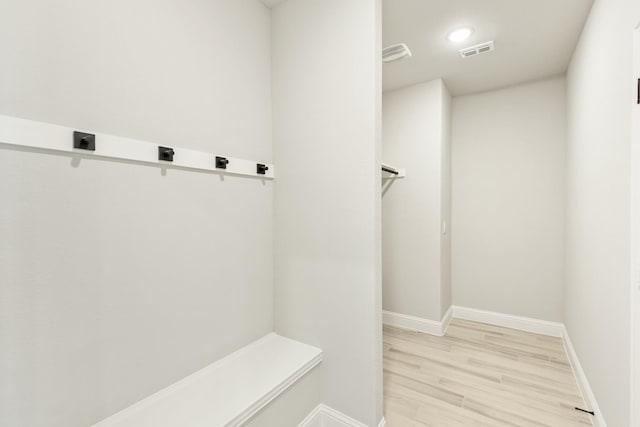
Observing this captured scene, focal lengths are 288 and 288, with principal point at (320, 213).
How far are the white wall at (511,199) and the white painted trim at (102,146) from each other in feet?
9.38

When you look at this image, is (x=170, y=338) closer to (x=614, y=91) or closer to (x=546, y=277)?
(x=614, y=91)

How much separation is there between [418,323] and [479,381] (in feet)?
3.19

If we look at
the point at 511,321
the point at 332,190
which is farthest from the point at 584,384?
the point at 332,190

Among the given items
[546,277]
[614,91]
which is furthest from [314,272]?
[546,277]

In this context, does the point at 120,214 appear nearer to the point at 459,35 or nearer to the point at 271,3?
the point at 271,3

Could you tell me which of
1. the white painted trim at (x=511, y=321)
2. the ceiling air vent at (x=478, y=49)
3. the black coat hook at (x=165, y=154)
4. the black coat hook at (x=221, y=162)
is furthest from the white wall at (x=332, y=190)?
the white painted trim at (x=511, y=321)

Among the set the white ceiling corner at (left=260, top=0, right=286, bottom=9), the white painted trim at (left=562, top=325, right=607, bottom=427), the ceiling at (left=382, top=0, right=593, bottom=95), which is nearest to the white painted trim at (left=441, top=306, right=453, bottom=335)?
the white painted trim at (left=562, top=325, right=607, bottom=427)

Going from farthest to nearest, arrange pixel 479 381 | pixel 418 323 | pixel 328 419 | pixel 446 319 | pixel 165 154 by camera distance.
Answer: pixel 446 319 → pixel 418 323 → pixel 479 381 → pixel 328 419 → pixel 165 154

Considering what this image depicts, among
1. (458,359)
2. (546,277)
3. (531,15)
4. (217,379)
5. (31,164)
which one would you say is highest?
(531,15)

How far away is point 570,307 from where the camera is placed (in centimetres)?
259

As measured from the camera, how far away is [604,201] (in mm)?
1618

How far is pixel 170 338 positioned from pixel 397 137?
2.88 m

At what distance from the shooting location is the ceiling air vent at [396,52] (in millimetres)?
2393

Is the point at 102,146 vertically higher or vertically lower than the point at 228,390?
higher
